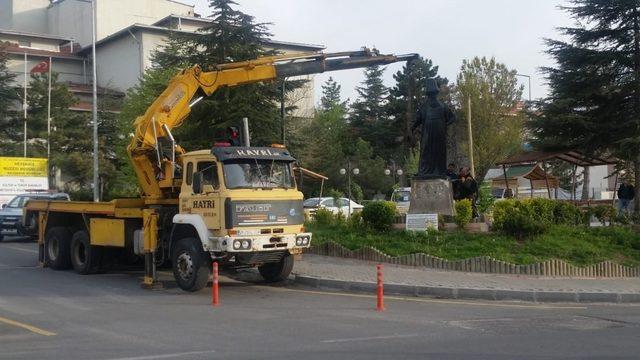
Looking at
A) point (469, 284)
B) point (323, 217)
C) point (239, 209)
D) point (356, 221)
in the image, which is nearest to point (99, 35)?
point (323, 217)

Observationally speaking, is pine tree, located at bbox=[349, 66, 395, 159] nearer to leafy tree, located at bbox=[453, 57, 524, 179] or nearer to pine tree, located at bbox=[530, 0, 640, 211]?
leafy tree, located at bbox=[453, 57, 524, 179]

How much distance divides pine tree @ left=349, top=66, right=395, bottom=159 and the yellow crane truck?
43.7 meters

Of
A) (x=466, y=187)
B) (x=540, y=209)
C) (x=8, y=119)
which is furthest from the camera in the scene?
(x=8, y=119)

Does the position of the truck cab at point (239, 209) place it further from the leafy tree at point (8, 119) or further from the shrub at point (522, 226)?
the leafy tree at point (8, 119)

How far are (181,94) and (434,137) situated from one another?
688 cm

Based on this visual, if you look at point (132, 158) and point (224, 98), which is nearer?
point (132, 158)

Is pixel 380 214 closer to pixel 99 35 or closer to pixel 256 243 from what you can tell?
pixel 256 243

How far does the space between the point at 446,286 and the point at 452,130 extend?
3931cm

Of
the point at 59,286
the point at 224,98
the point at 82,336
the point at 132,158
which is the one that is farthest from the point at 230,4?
the point at 82,336

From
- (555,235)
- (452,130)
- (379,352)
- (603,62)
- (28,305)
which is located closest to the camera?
(379,352)

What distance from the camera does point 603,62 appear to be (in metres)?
24.6

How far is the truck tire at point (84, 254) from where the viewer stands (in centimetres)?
1781

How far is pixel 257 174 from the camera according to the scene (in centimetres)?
1487

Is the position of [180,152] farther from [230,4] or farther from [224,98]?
[230,4]
